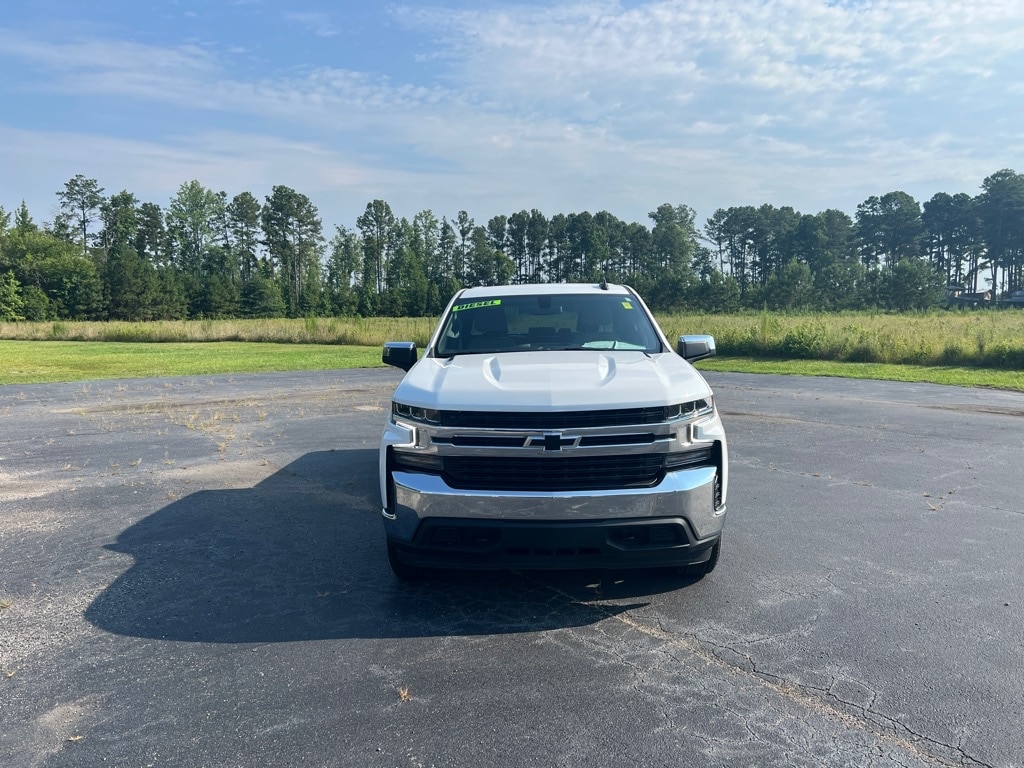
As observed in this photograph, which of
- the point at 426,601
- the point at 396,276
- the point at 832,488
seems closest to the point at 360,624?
the point at 426,601

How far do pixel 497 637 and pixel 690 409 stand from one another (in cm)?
157

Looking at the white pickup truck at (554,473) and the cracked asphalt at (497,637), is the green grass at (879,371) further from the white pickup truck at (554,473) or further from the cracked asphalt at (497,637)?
the white pickup truck at (554,473)

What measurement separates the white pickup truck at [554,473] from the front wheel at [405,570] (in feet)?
0.24

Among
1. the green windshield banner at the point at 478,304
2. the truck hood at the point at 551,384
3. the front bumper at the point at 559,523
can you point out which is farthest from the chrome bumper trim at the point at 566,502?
the green windshield banner at the point at 478,304

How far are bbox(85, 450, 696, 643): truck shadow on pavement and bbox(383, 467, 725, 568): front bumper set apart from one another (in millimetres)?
394

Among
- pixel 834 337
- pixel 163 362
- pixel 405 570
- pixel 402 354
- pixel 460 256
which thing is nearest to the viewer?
pixel 405 570

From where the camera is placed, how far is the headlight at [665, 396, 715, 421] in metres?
3.79

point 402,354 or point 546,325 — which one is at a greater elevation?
point 546,325

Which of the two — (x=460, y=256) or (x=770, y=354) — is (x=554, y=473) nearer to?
(x=770, y=354)

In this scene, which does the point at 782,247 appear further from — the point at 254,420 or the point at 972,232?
the point at 254,420

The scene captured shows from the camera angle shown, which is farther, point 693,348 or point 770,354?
point 770,354

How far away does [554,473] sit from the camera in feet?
12.2

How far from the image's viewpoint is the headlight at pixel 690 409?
3.79 m

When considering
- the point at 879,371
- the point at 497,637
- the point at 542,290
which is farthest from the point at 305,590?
the point at 879,371
